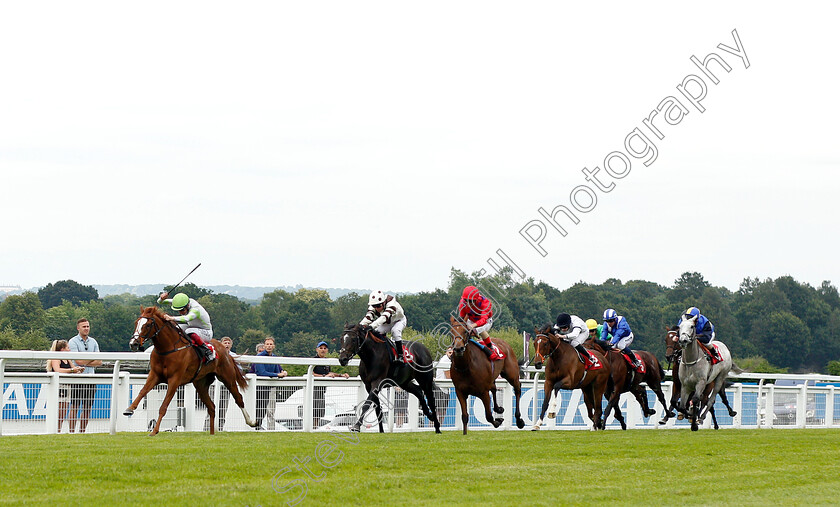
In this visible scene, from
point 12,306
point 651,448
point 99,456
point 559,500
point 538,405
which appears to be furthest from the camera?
point 12,306

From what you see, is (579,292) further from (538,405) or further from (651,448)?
(651,448)

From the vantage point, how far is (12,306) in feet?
311

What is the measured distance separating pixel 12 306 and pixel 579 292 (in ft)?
157

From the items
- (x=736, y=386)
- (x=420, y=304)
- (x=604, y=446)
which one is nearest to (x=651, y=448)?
(x=604, y=446)

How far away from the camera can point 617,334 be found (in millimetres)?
17531

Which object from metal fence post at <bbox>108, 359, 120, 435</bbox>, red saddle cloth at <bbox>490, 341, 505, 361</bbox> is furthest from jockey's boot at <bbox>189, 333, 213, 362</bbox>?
red saddle cloth at <bbox>490, 341, 505, 361</bbox>

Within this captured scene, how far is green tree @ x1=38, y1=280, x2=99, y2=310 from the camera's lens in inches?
4811

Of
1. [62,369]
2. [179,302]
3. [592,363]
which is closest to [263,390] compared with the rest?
[179,302]

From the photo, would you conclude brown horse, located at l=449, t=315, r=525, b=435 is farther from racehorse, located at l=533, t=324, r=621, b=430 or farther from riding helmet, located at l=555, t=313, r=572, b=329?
riding helmet, located at l=555, t=313, r=572, b=329

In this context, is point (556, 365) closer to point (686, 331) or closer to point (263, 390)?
point (686, 331)

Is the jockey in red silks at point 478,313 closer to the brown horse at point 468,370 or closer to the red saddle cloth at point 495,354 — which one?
the red saddle cloth at point 495,354

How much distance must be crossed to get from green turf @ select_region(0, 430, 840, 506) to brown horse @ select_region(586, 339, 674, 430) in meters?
4.76

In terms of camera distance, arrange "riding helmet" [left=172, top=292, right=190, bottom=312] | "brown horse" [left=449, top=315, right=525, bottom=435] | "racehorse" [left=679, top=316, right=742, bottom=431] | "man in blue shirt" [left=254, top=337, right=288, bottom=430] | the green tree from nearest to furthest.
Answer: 1. "riding helmet" [left=172, top=292, right=190, bottom=312]
2. "brown horse" [left=449, top=315, right=525, bottom=435]
3. "man in blue shirt" [left=254, top=337, right=288, bottom=430]
4. "racehorse" [left=679, top=316, right=742, bottom=431]
5. the green tree

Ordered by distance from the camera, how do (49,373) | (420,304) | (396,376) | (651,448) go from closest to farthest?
(651,448) < (49,373) < (396,376) < (420,304)
